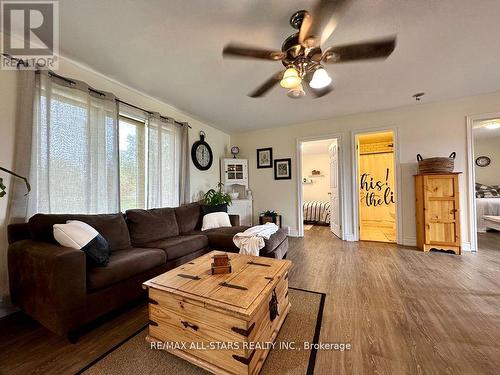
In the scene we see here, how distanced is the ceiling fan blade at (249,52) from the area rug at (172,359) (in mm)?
2162

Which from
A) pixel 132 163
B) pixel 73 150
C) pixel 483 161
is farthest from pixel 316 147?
pixel 73 150

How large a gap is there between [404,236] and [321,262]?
192 centimetres

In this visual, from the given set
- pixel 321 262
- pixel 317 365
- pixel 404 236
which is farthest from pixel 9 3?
pixel 404 236

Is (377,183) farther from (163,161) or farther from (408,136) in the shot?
(163,161)

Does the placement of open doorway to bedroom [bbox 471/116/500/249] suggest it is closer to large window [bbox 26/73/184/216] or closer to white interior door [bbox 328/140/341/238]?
white interior door [bbox 328/140/341/238]

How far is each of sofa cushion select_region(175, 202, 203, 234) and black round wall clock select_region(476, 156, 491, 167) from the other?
25.8 feet

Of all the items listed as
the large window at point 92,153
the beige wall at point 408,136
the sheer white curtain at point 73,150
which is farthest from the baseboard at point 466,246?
the sheer white curtain at point 73,150

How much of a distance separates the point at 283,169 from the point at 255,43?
9.94 feet

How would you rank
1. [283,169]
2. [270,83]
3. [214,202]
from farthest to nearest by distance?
[283,169], [214,202], [270,83]

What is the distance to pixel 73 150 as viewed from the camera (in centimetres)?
224

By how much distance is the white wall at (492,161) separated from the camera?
5.82 metres

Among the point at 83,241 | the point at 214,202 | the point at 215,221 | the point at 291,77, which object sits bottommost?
the point at 215,221

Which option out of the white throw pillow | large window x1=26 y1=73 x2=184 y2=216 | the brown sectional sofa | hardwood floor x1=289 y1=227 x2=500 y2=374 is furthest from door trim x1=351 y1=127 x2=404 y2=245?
large window x1=26 y1=73 x2=184 y2=216

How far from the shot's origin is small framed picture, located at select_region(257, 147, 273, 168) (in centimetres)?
493
